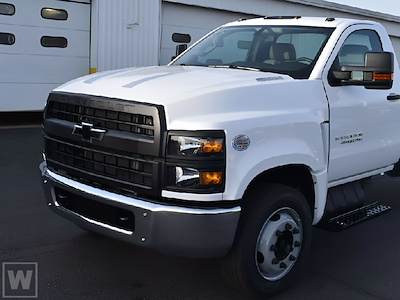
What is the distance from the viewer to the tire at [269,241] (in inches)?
129

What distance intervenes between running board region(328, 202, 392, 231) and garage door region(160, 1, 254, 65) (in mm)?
9724

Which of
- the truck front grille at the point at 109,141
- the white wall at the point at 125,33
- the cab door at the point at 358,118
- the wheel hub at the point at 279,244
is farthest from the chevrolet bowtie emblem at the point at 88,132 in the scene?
the white wall at the point at 125,33

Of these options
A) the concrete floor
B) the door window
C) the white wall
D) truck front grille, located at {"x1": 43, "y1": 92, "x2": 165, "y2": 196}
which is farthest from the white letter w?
the white wall

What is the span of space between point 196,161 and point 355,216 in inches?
77.9

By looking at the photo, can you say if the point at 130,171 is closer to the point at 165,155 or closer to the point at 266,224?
the point at 165,155

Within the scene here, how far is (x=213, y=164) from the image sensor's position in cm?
304

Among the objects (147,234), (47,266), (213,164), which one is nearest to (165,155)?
(213,164)

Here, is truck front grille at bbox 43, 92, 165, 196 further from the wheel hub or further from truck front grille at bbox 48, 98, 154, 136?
the wheel hub

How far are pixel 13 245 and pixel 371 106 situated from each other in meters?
3.16

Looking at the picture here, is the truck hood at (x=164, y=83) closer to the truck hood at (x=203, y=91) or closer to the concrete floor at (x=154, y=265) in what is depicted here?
the truck hood at (x=203, y=91)

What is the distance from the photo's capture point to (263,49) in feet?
14.8

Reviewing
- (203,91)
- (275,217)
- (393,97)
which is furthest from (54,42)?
(275,217)

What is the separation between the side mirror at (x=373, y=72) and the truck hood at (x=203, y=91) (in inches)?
11.4

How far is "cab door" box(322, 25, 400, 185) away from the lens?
3988mm
